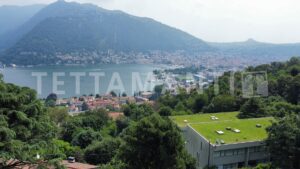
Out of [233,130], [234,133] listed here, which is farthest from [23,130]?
[233,130]

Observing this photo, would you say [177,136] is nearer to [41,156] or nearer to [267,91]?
[41,156]

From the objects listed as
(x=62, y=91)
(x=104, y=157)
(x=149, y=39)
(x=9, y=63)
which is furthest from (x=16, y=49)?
(x=104, y=157)

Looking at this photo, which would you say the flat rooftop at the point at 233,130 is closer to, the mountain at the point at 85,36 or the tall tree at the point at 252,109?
the tall tree at the point at 252,109

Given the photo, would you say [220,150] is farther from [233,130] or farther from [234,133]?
[233,130]

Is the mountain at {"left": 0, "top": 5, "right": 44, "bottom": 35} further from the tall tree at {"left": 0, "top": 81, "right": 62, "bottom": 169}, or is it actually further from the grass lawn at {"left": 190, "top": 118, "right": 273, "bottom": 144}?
the tall tree at {"left": 0, "top": 81, "right": 62, "bottom": 169}

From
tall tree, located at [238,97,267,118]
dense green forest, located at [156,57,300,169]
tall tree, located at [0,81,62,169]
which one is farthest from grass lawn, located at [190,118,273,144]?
tall tree, located at [0,81,62,169]

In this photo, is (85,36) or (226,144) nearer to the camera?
(226,144)
